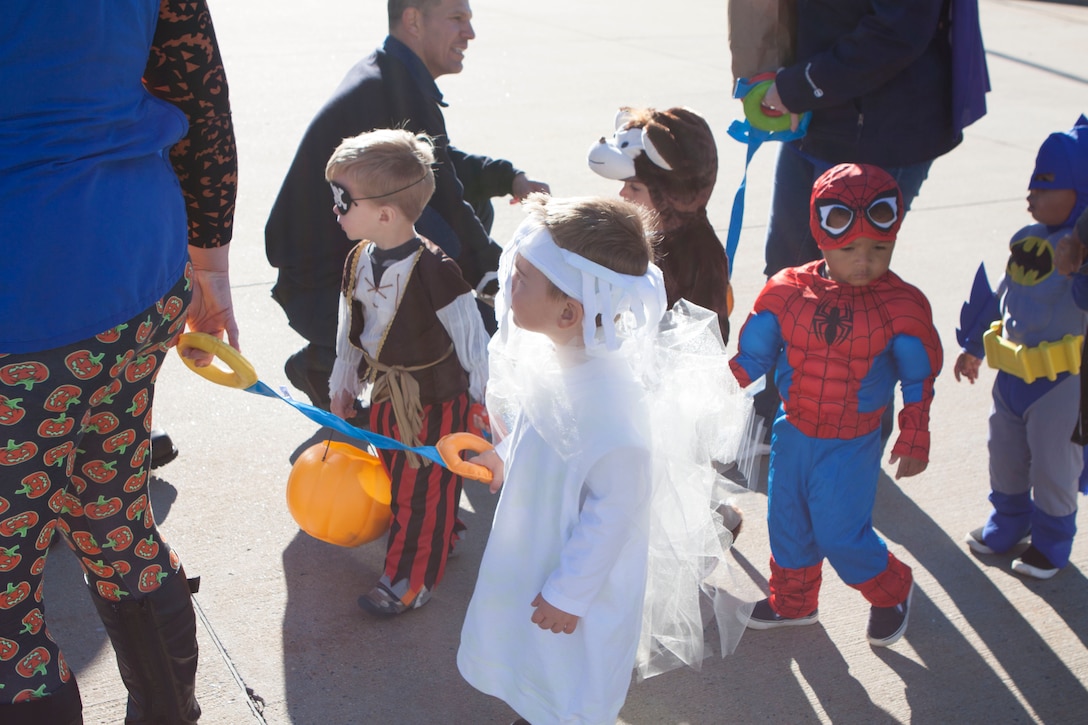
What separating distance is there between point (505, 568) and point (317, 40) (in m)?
9.74

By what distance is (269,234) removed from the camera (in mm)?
3963

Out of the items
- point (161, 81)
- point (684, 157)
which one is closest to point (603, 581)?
point (161, 81)

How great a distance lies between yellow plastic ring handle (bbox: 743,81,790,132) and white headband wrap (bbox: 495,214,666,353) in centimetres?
168

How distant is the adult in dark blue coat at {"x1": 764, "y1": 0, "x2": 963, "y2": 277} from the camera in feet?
10.9

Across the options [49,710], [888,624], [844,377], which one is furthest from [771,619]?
[49,710]

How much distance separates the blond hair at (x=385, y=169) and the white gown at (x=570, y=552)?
0.89m

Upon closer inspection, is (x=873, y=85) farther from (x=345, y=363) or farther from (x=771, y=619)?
(x=345, y=363)

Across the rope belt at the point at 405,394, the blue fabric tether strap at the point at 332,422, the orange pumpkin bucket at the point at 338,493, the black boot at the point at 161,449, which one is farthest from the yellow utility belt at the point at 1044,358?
the black boot at the point at 161,449

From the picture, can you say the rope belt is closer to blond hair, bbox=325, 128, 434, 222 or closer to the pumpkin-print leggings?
blond hair, bbox=325, 128, 434, 222

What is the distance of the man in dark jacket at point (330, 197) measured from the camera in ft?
12.1

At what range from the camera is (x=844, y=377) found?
2.83 metres

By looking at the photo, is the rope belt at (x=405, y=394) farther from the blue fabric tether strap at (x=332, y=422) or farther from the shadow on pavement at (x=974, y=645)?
the shadow on pavement at (x=974, y=645)

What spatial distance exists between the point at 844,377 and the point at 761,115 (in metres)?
1.26

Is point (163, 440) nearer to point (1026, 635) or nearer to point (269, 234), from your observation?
point (269, 234)
